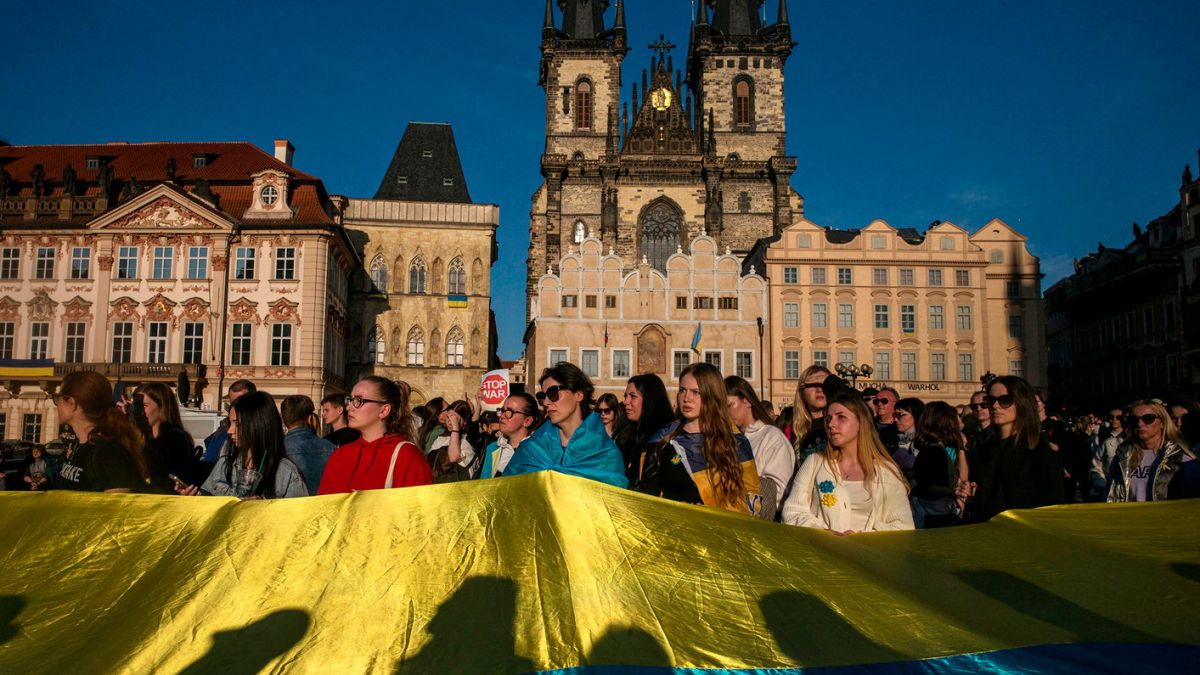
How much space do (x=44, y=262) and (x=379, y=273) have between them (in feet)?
52.5

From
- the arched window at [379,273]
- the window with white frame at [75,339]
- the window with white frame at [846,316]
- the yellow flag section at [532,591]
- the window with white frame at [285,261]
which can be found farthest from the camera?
the arched window at [379,273]

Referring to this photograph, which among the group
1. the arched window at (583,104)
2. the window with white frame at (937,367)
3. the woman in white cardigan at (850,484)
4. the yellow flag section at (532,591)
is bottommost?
the yellow flag section at (532,591)

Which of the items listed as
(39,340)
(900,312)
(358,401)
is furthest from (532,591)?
(900,312)

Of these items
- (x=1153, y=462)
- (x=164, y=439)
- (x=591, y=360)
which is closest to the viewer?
(x=164, y=439)

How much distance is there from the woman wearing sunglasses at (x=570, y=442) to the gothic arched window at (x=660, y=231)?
57.1 metres

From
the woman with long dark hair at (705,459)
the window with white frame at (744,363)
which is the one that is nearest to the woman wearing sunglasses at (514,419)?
the woman with long dark hair at (705,459)

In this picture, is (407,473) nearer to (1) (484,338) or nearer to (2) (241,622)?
(2) (241,622)

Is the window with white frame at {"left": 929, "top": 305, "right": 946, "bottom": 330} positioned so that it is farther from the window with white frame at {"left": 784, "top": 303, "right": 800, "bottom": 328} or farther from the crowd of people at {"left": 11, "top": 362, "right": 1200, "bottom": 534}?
the crowd of people at {"left": 11, "top": 362, "right": 1200, "bottom": 534}

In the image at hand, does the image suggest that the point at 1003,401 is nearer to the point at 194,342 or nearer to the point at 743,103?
the point at 194,342

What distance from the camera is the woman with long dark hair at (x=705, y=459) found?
214 inches

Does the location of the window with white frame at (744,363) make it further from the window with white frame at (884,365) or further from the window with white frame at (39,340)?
the window with white frame at (39,340)

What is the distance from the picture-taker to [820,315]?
1929 inches

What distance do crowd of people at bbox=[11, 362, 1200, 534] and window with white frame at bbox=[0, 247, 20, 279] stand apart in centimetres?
4252

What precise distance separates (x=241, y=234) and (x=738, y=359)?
24.5 meters
